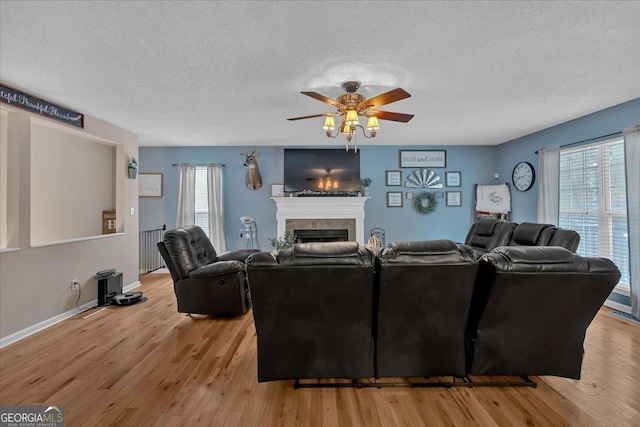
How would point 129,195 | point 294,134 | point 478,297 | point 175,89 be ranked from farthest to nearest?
point 294,134, point 129,195, point 175,89, point 478,297

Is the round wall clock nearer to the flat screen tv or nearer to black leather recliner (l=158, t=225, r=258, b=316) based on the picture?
the flat screen tv

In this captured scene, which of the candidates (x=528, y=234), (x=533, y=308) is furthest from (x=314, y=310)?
(x=528, y=234)

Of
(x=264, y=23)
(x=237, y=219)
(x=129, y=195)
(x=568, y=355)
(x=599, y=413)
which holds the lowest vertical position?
(x=599, y=413)

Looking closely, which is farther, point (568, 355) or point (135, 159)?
point (135, 159)

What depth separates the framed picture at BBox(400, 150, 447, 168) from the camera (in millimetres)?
6336

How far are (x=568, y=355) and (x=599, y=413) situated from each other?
0.32m

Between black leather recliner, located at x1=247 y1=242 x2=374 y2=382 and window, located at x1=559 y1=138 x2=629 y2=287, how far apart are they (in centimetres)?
387

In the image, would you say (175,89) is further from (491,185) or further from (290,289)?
(491,185)

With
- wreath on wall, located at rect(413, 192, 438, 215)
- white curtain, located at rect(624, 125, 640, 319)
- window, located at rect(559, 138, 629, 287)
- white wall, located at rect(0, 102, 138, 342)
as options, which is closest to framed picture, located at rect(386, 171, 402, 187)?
wreath on wall, located at rect(413, 192, 438, 215)

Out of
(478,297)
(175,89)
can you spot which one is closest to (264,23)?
(175,89)

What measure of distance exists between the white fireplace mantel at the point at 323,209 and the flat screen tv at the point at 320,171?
0.81 ft

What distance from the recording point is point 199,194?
6.22 metres

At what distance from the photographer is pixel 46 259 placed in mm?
3299

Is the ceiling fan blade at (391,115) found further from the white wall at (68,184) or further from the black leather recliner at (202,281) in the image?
the white wall at (68,184)
